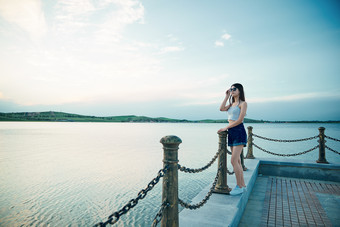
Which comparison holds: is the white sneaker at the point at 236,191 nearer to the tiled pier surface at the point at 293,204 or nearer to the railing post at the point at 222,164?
the railing post at the point at 222,164

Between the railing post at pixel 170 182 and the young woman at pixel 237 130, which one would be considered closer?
the railing post at pixel 170 182

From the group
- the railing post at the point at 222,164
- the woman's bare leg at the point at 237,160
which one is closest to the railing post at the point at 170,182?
the railing post at the point at 222,164

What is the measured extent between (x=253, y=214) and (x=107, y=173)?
10.00m

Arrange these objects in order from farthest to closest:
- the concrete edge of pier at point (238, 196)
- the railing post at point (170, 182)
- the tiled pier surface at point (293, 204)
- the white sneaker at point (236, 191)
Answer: the white sneaker at point (236, 191), the tiled pier surface at point (293, 204), the concrete edge of pier at point (238, 196), the railing post at point (170, 182)

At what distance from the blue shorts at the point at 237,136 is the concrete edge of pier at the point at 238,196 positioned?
1.05 metres

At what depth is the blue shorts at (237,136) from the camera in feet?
13.9

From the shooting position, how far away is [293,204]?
16.1 ft

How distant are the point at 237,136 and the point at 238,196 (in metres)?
1.17

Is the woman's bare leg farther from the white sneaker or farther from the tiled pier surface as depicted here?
the tiled pier surface

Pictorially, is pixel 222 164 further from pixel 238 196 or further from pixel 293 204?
pixel 293 204

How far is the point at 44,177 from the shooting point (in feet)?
38.3

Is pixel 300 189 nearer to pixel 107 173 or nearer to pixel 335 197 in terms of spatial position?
pixel 335 197

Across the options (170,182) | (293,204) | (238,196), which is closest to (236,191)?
(238,196)

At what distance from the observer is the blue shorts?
4.22 meters
